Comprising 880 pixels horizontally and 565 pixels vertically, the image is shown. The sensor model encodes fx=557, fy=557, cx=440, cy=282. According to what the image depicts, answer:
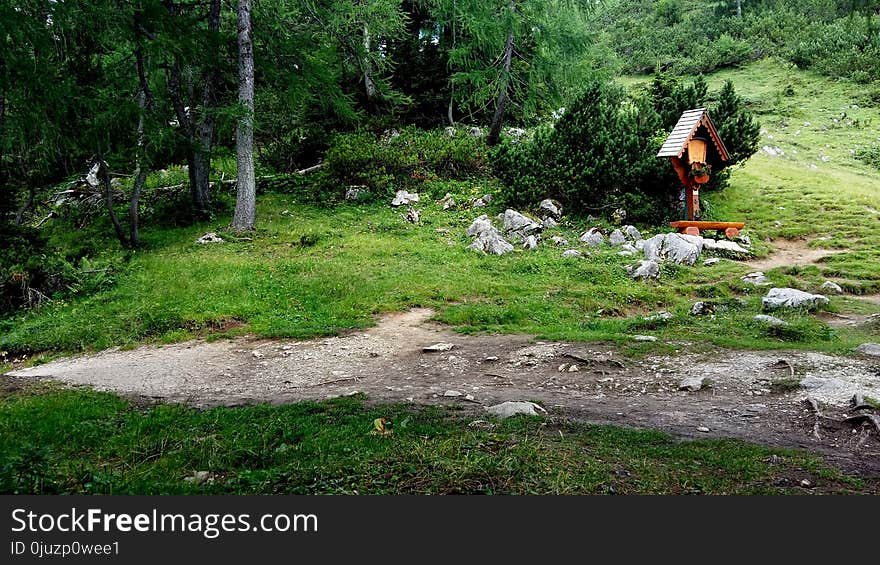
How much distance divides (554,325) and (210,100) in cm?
1374

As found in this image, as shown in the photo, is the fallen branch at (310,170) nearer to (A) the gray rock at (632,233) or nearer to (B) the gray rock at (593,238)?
(B) the gray rock at (593,238)

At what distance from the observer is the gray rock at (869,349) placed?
22.4 ft

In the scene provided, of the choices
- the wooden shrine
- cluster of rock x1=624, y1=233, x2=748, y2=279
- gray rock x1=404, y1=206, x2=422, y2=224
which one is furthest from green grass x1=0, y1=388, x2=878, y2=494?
gray rock x1=404, y1=206, x2=422, y2=224

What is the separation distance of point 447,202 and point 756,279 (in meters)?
9.43

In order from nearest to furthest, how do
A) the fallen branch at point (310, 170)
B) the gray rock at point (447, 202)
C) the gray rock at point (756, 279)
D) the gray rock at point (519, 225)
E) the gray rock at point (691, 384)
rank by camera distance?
the gray rock at point (691, 384) → the gray rock at point (756, 279) → the gray rock at point (519, 225) → the gray rock at point (447, 202) → the fallen branch at point (310, 170)

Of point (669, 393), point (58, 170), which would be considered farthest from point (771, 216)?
point (58, 170)

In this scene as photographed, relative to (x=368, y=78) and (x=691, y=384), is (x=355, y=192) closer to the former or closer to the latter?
(x=368, y=78)

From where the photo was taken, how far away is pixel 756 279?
11445 mm

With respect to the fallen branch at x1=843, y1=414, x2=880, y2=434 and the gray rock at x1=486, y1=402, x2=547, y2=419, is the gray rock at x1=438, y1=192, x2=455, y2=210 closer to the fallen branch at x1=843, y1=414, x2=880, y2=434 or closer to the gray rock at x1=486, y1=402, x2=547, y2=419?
the gray rock at x1=486, y1=402, x2=547, y2=419

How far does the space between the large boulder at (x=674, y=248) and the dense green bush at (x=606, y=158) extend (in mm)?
2319

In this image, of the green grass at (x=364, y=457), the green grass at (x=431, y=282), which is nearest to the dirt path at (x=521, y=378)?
the green grass at (x=364, y=457)

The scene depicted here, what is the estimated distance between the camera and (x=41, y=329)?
10.1 metres

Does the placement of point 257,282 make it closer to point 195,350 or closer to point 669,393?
point 195,350

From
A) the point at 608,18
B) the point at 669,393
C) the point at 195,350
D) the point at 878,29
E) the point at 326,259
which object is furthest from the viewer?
the point at 608,18
